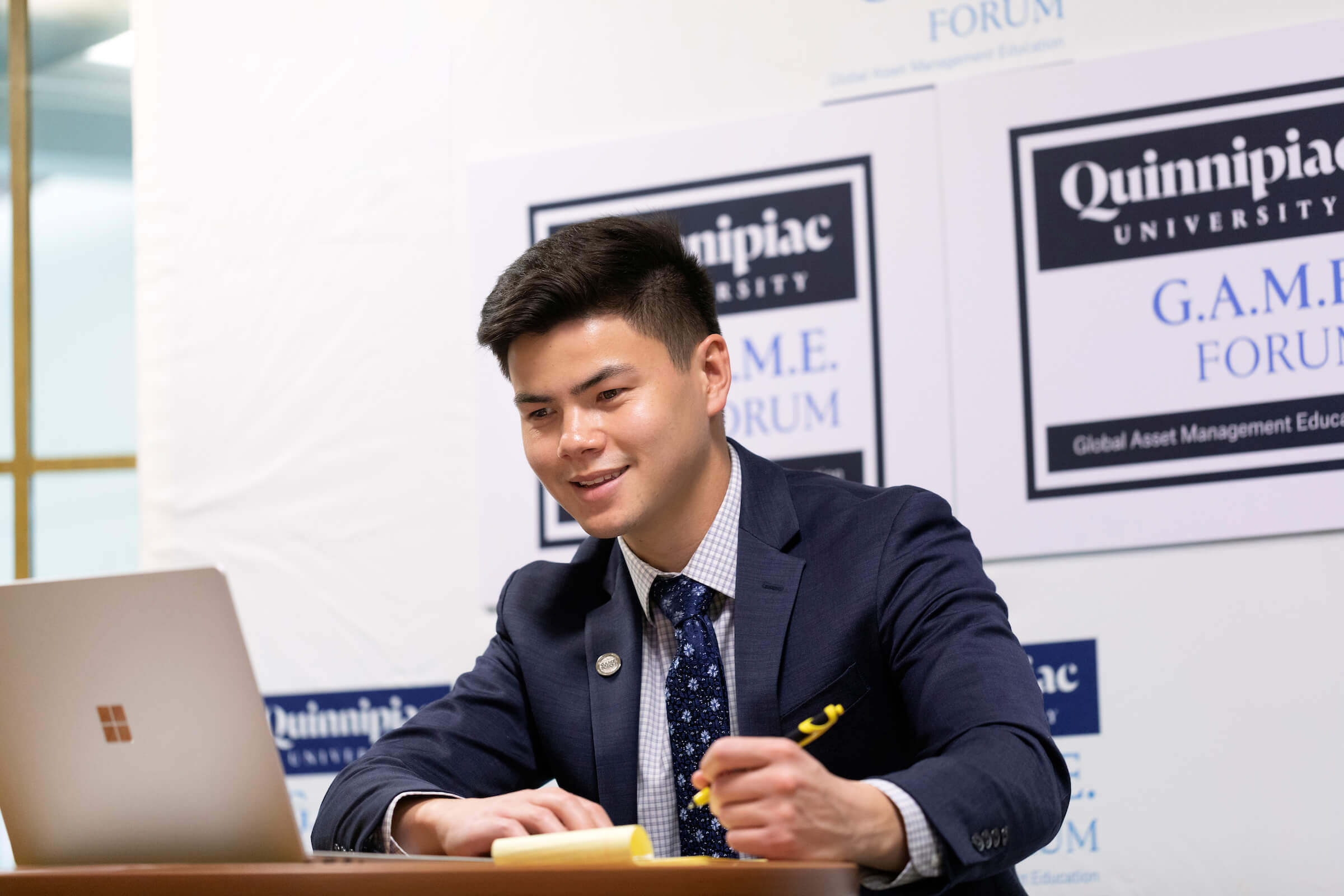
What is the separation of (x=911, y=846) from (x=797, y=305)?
5.58ft

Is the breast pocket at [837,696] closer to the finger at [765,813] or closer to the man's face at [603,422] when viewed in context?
the man's face at [603,422]

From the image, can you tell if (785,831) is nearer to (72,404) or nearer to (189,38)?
(189,38)

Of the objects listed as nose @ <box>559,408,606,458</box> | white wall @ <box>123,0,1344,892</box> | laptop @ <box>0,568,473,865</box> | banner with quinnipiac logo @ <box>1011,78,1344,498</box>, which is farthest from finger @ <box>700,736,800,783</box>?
white wall @ <box>123,0,1344,892</box>

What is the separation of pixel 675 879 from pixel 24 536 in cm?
331

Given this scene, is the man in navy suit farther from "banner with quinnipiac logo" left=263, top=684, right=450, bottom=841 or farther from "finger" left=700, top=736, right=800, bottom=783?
"banner with quinnipiac logo" left=263, top=684, right=450, bottom=841

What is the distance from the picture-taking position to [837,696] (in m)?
1.45

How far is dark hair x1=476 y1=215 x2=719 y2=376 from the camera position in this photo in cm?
158

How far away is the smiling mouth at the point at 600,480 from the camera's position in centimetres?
Result: 159

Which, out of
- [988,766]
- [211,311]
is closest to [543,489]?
[211,311]

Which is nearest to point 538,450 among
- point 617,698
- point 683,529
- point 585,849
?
point 683,529

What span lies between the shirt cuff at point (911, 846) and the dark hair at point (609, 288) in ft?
2.54

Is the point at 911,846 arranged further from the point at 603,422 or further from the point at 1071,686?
the point at 1071,686

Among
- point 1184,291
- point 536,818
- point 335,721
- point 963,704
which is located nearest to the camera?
point 536,818

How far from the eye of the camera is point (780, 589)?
1529mm
